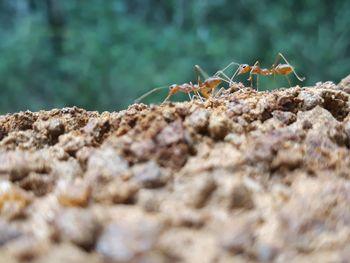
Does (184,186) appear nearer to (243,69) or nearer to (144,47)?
(243,69)

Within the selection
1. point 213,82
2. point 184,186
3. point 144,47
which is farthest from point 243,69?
point 144,47

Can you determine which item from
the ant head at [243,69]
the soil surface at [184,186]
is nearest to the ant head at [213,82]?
the ant head at [243,69]

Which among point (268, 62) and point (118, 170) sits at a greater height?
point (268, 62)

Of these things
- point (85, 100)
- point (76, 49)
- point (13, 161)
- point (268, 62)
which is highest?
point (76, 49)

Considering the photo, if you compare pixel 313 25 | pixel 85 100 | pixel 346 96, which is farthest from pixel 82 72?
pixel 346 96

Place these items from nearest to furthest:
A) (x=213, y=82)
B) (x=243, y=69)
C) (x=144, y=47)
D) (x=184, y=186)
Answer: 1. (x=184, y=186)
2. (x=213, y=82)
3. (x=243, y=69)
4. (x=144, y=47)

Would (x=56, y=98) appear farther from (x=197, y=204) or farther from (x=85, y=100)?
(x=197, y=204)

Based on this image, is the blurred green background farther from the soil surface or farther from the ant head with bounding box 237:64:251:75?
the soil surface
